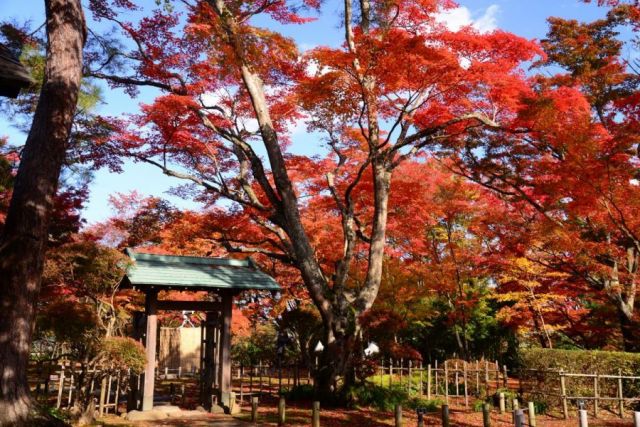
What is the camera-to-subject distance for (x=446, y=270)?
62.4 ft

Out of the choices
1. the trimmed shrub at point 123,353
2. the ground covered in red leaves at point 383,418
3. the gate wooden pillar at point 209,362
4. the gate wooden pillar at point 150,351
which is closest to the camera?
the trimmed shrub at point 123,353

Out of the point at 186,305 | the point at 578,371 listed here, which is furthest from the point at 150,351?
the point at 578,371

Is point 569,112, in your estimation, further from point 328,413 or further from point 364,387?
point 328,413

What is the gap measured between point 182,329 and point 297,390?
12.3 metres

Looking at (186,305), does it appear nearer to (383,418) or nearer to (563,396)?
(383,418)

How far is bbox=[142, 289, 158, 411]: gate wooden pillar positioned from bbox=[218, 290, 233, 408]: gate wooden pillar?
64.7 inches

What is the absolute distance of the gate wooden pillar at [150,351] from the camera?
35.4 feet

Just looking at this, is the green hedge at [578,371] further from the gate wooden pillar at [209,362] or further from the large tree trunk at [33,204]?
the large tree trunk at [33,204]

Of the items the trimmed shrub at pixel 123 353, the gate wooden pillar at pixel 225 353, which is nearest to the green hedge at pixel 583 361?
the gate wooden pillar at pixel 225 353

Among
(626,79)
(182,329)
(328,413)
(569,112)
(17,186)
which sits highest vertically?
(626,79)

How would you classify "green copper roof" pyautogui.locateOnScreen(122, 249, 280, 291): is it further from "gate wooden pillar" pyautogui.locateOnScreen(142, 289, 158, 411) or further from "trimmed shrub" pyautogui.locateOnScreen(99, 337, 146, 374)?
"trimmed shrub" pyautogui.locateOnScreen(99, 337, 146, 374)

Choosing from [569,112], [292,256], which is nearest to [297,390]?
[292,256]

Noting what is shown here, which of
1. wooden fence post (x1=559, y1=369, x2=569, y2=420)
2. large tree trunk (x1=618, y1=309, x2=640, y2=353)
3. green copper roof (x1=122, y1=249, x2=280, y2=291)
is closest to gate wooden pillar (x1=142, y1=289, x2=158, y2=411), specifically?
green copper roof (x1=122, y1=249, x2=280, y2=291)

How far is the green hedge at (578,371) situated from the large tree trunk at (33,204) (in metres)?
11.7
